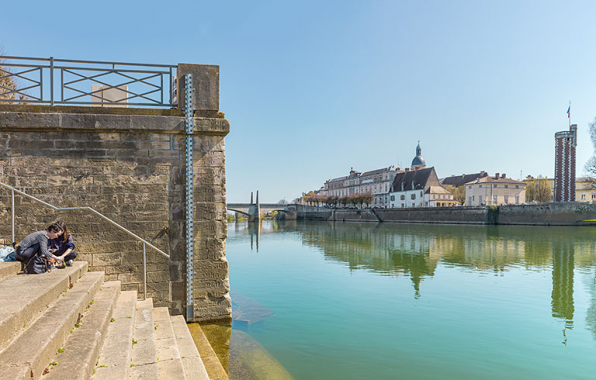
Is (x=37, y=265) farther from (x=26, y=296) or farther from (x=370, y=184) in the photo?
(x=370, y=184)

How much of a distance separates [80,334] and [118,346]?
0.42 metres

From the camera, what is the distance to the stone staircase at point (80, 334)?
9.26 feet

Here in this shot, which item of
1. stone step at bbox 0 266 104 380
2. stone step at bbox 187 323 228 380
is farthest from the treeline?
stone step at bbox 0 266 104 380

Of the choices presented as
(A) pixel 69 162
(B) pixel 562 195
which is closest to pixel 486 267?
(A) pixel 69 162

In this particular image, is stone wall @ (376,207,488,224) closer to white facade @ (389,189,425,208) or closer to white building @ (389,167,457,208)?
white building @ (389,167,457,208)

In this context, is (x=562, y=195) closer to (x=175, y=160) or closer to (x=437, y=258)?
(x=437, y=258)

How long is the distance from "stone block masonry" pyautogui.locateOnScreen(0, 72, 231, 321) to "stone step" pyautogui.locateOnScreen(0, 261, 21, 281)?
1365 millimetres

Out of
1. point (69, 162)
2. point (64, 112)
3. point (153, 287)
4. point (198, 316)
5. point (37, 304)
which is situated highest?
point (64, 112)

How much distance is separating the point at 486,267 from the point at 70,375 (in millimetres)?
16825

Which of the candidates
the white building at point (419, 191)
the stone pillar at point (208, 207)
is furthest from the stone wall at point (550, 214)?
the stone pillar at point (208, 207)

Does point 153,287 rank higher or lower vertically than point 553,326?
higher

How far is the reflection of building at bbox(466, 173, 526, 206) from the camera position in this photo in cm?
7250

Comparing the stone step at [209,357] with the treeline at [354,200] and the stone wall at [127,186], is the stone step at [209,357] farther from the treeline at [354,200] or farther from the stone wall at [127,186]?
the treeline at [354,200]

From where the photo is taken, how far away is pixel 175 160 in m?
6.59
